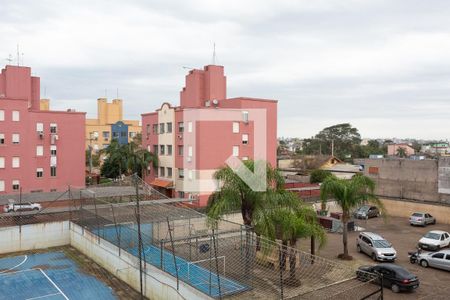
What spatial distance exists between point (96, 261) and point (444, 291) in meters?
15.2

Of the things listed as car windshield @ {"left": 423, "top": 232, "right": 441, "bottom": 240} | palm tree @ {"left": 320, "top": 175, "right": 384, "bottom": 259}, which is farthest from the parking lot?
palm tree @ {"left": 320, "top": 175, "right": 384, "bottom": 259}

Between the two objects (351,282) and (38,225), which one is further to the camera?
(38,225)

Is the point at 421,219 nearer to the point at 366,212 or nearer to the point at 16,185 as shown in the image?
the point at 366,212

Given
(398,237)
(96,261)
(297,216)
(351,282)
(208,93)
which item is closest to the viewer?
(351,282)

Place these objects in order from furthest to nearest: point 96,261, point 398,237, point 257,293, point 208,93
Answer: point 208,93 → point 398,237 → point 96,261 → point 257,293

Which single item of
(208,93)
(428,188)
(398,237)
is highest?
(208,93)

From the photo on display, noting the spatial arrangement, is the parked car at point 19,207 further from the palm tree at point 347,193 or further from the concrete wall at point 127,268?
the palm tree at point 347,193

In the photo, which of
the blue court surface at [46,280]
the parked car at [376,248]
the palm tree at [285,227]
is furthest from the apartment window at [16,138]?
the parked car at [376,248]

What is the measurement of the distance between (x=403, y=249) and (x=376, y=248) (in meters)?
3.42

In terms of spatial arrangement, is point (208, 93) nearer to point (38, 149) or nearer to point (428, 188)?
point (38, 149)

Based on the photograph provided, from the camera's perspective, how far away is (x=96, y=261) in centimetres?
1997

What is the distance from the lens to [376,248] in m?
19.5

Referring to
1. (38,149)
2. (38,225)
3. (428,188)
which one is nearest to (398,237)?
(428,188)

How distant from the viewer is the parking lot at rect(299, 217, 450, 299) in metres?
15.1
